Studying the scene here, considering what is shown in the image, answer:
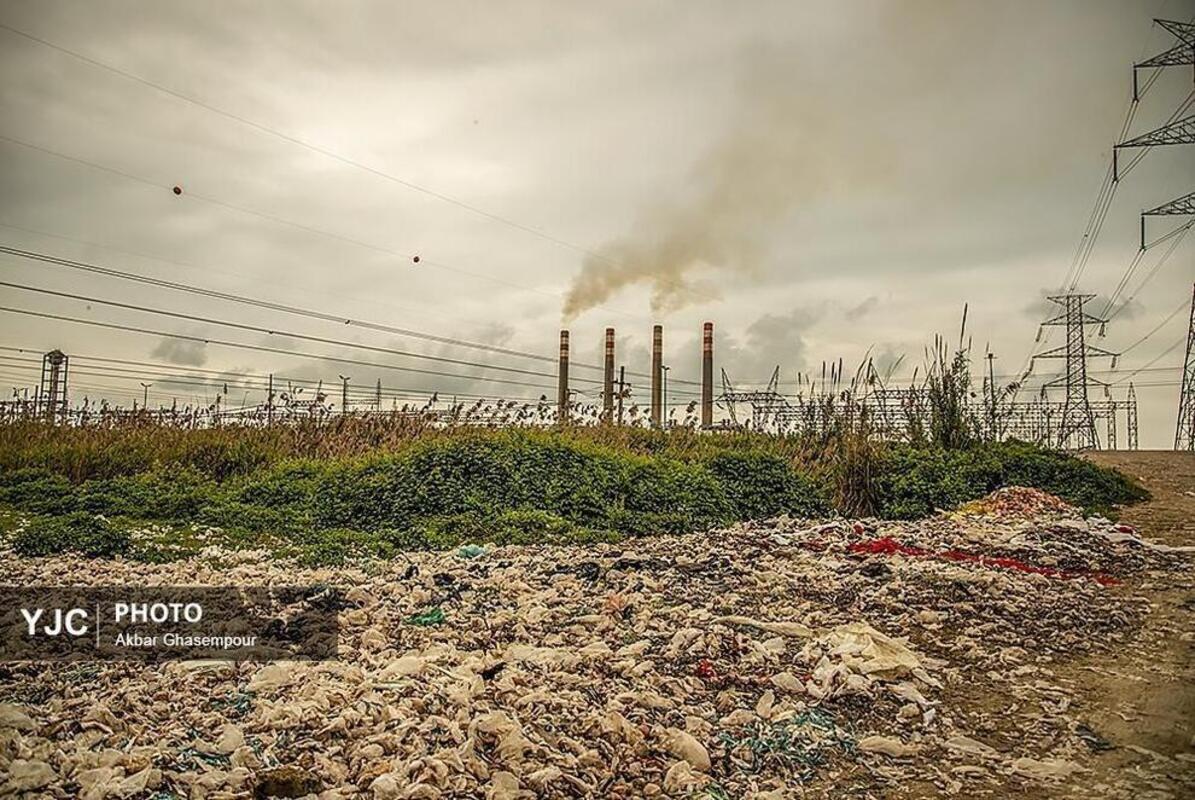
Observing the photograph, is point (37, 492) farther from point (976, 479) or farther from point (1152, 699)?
point (976, 479)

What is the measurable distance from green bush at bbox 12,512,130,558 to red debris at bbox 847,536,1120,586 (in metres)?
6.53

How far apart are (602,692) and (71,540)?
5.53m

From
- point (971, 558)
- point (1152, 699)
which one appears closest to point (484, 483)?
point (971, 558)

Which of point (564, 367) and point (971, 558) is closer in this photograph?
point (971, 558)

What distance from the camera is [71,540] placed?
23.6ft

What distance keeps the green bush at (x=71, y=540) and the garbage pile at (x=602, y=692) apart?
0.41 metres

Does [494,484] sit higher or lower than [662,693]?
higher

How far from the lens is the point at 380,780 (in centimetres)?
312

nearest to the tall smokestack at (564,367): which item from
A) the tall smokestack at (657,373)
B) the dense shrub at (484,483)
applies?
the tall smokestack at (657,373)

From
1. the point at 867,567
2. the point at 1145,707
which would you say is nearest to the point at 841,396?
the point at 867,567

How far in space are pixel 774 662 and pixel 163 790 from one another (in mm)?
3022

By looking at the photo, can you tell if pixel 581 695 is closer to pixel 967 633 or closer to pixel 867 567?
pixel 967 633

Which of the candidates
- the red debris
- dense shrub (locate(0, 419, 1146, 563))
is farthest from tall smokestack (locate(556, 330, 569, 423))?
the red debris

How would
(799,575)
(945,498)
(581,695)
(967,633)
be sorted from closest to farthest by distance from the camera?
(581,695) → (967,633) → (799,575) → (945,498)
